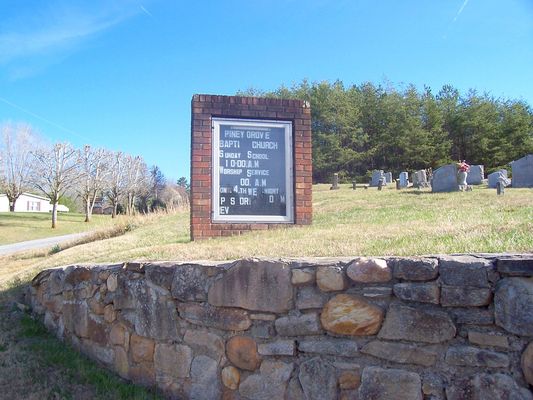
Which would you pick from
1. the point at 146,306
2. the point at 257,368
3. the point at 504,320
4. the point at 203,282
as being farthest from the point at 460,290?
the point at 146,306

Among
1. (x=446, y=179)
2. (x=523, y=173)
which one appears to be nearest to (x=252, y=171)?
(x=446, y=179)

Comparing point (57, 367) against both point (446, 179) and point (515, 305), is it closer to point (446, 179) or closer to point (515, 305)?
point (515, 305)

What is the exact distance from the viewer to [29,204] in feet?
220

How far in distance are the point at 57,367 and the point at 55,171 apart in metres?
33.9

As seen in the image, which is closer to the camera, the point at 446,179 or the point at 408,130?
the point at 446,179

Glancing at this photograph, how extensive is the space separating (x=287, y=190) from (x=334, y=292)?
4.12 metres

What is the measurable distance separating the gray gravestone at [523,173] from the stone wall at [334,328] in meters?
16.1

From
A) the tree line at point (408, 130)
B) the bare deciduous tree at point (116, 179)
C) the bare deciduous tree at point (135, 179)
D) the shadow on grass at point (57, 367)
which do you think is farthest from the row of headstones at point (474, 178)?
the bare deciduous tree at point (135, 179)

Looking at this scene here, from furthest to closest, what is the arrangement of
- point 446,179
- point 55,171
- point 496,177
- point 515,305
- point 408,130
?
point 408,130, point 55,171, point 496,177, point 446,179, point 515,305

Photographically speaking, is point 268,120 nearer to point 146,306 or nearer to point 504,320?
point 146,306

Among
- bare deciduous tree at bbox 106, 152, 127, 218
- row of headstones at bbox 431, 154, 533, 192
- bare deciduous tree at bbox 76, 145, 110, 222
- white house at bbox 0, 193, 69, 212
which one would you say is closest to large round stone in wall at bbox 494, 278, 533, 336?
row of headstones at bbox 431, 154, 533, 192

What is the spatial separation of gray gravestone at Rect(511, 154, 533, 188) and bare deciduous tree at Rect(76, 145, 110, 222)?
3396 cm

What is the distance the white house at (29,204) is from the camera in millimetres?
62719

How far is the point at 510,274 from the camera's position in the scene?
2.38 m
